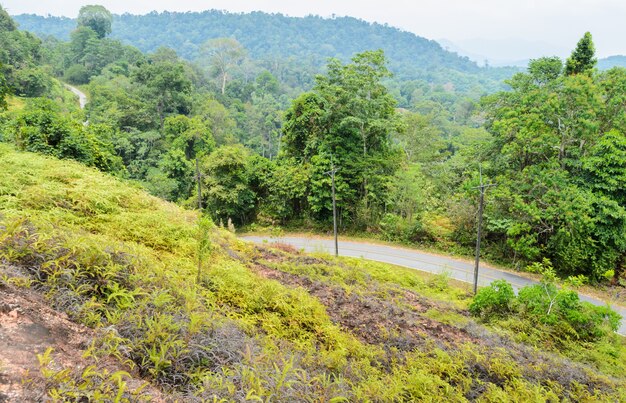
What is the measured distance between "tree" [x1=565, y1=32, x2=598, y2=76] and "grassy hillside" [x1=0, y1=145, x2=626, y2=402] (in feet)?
64.4

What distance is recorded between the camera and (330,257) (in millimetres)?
11953

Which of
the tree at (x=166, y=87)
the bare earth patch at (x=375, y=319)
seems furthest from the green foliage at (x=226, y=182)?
the bare earth patch at (x=375, y=319)

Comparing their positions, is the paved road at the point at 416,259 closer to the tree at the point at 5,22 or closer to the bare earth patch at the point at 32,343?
the bare earth patch at the point at 32,343

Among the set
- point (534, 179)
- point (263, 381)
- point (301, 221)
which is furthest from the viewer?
point (301, 221)

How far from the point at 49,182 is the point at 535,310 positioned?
11.0m

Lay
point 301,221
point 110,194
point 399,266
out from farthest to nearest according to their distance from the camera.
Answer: point 301,221 < point 399,266 < point 110,194

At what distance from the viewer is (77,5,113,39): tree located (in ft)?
238

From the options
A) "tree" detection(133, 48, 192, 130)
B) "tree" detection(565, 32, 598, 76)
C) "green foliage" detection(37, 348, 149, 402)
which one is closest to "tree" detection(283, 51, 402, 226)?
"tree" detection(565, 32, 598, 76)

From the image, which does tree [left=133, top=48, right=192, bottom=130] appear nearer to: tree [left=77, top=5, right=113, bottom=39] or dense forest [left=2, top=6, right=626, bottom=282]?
dense forest [left=2, top=6, right=626, bottom=282]

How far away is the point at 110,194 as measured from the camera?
254 inches

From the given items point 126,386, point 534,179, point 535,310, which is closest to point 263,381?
point 126,386

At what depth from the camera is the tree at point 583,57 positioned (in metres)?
21.3

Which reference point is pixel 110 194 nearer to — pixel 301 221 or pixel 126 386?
pixel 126 386

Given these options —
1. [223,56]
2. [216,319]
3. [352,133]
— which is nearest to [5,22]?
[223,56]
